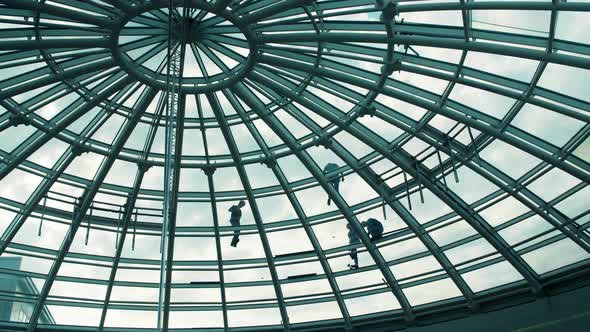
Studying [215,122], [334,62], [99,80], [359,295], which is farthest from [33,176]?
[359,295]

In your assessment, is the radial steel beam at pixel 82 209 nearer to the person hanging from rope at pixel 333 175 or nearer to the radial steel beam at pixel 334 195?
the radial steel beam at pixel 334 195

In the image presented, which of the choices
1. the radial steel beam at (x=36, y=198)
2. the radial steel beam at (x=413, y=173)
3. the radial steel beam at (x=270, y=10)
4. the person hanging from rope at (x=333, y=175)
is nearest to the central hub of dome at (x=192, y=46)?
the radial steel beam at (x=270, y=10)

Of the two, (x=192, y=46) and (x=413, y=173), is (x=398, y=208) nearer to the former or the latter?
(x=413, y=173)

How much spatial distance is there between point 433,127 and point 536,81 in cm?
442

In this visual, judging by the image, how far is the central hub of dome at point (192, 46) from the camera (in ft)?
65.7

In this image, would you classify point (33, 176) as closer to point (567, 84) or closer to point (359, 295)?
point (359, 295)

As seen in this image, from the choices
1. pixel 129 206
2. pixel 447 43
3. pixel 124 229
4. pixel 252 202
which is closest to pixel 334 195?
pixel 252 202

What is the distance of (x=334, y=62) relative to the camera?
22.1 metres

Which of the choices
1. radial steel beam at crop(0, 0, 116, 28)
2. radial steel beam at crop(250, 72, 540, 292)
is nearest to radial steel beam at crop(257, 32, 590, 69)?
radial steel beam at crop(250, 72, 540, 292)

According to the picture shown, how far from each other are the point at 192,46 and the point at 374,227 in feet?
37.7

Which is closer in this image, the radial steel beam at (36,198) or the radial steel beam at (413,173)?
the radial steel beam at (413,173)

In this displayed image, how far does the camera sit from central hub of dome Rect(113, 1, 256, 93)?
65.7 ft

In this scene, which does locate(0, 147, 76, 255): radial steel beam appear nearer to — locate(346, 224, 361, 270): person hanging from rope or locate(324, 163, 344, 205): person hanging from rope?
locate(324, 163, 344, 205): person hanging from rope

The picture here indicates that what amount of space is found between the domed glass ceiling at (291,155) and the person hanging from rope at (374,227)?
0.28m
